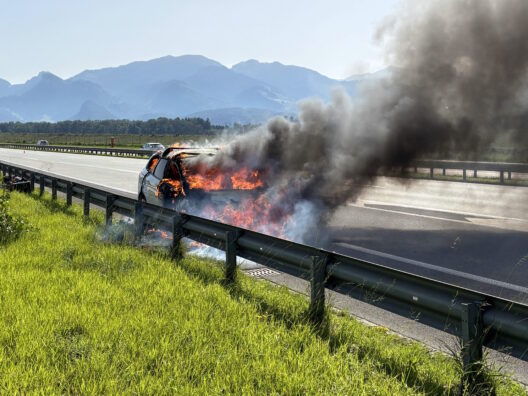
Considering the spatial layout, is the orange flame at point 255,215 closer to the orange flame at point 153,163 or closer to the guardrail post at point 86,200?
the orange flame at point 153,163

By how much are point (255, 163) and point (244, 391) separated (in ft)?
17.9

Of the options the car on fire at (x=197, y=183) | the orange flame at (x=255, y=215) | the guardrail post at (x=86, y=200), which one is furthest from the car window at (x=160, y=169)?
the guardrail post at (x=86, y=200)

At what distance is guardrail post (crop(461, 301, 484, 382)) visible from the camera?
332cm

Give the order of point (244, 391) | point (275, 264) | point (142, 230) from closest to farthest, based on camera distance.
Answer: point (244, 391) < point (275, 264) < point (142, 230)

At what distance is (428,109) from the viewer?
32.9ft

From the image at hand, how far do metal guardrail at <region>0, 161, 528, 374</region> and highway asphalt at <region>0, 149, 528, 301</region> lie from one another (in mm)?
2596

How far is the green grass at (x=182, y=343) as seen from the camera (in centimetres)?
334

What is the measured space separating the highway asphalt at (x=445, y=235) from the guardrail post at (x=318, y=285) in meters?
2.64

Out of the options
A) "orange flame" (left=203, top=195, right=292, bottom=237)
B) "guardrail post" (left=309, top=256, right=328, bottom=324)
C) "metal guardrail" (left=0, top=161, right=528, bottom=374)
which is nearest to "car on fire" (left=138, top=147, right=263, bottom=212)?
"orange flame" (left=203, top=195, right=292, bottom=237)

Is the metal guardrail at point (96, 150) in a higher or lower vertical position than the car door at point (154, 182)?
higher

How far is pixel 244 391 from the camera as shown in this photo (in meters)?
3.23

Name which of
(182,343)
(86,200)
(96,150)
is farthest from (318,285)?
(96,150)

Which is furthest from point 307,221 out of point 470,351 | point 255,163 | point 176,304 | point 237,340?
point 470,351

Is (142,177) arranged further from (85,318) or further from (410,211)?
(410,211)
